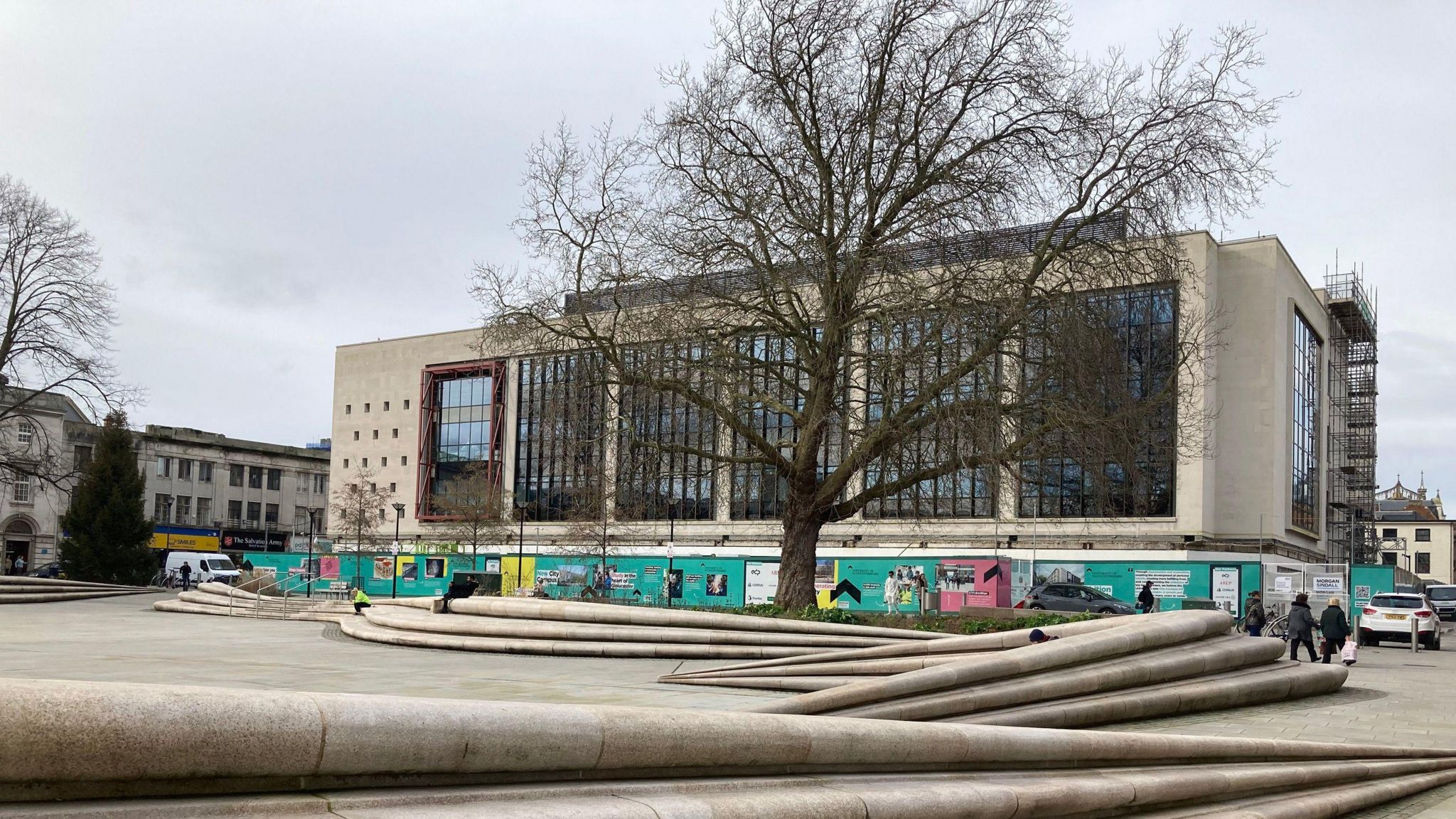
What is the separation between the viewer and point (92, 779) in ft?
12.5

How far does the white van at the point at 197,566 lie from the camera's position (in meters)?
58.8

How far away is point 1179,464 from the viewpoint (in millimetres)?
35875

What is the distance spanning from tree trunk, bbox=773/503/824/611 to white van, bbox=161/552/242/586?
138ft

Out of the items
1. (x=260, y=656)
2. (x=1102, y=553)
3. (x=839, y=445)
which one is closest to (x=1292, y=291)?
(x=1102, y=553)

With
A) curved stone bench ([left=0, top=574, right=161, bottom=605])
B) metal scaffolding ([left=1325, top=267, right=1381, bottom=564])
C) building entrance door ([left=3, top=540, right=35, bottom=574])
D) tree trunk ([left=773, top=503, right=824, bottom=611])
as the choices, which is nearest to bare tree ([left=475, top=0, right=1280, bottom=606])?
tree trunk ([left=773, top=503, right=824, bottom=611])

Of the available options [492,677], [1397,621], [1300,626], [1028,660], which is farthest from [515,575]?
[1028,660]

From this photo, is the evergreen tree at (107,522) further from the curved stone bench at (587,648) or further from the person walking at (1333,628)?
the person walking at (1333,628)

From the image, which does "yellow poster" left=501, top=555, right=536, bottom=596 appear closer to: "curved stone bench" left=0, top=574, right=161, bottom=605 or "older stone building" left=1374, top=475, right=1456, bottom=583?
"curved stone bench" left=0, top=574, right=161, bottom=605

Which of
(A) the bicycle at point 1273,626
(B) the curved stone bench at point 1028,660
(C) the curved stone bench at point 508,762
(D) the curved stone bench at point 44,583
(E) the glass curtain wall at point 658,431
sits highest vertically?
(E) the glass curtain wall at point 658,431

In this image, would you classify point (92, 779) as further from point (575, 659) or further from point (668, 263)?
point (668, 263)

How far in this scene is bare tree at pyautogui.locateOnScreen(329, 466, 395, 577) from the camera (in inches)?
2788

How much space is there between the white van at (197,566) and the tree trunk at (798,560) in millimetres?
41928

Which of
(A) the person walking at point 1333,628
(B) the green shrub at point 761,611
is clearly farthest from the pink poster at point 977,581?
(B) the green shrub at point 761,611

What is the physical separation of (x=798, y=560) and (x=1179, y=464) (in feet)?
60.7
